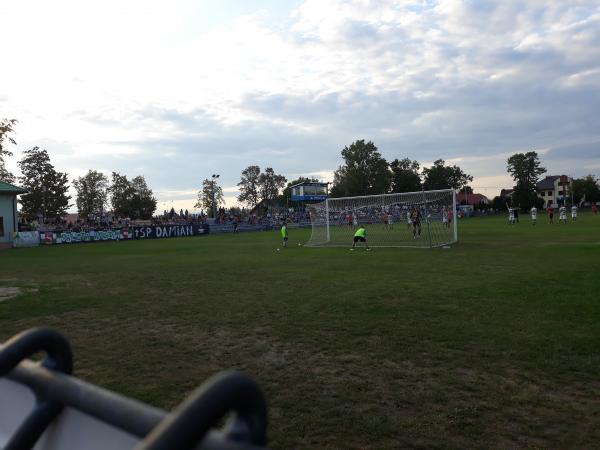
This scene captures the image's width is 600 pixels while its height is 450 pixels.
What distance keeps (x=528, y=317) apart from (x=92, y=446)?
8.12 m

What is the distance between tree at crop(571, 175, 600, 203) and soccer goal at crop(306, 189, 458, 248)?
100925mm

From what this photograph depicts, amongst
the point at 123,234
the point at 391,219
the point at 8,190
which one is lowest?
the point at 123,234

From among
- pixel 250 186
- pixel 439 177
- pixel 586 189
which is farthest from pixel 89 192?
pixel 586 189

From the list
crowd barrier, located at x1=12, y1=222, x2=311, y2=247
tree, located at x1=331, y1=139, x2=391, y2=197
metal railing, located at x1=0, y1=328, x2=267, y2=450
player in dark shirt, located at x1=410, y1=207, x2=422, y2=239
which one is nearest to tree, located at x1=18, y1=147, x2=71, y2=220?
crowd barrier, located at x1=12, y1=222, x2=311, y2=247

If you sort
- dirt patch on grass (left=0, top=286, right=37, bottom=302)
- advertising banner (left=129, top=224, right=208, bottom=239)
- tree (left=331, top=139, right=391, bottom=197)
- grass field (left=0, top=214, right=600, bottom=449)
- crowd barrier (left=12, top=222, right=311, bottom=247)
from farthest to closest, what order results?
tree (left=331, top=139, right=391, bottom=197) → advertising banner (left=129, top=224, right=208, bottom=239) → crowd barrier (left=12, top=222, right=311, bottom=247) → dirt patch on grass (left=0, top=286, right=37, bottom=302) → grass field (left=0, top=214, right=600, bottom=449)

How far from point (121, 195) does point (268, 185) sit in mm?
45345

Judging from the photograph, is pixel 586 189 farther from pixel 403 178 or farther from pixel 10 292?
pixel 10 292

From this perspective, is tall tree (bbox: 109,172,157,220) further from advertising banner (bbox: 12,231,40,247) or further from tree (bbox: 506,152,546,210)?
tree (bbox: 506,152,546,210)

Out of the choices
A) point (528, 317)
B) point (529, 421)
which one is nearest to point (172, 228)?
point (528, 317)

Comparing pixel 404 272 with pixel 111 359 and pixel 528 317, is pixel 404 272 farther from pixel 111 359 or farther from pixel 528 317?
pixel 111 359

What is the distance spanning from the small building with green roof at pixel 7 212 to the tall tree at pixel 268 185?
289 feet

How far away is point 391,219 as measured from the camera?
36.1m

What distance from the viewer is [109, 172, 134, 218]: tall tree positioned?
8750cm

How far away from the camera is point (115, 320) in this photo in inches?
359
